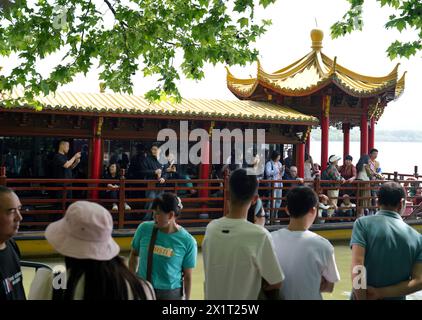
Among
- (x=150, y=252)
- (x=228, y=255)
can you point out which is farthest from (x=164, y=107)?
(x=228, y=255)

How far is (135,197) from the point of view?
34.6 feet

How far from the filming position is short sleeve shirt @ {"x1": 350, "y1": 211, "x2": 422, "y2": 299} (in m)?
3.40

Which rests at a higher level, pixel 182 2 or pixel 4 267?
pixel 182 2

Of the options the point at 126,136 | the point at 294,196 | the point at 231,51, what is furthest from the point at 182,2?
the point at 294,196

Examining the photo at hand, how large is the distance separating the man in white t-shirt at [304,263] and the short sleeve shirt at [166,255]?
3.40 ft

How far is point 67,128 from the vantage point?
407 inches

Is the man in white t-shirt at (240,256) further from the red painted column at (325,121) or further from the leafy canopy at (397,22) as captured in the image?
the red painted column at (325,121)

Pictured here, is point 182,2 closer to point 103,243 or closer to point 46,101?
point 46,101

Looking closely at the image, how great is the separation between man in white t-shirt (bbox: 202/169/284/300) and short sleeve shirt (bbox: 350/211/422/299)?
2.64 ft

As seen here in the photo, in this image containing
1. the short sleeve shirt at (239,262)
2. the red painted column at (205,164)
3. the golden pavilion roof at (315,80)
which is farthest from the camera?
the golden pavilion roof at (315,80)

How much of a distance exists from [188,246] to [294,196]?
114cm

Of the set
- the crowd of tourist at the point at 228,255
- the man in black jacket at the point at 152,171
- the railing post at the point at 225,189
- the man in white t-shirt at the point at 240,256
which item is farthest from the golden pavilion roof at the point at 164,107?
the man in white t-shirt at the point at 240,256

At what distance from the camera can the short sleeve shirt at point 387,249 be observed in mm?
3402

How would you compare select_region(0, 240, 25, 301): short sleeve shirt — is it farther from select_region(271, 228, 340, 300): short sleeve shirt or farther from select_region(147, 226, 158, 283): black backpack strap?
select_region(271, 228, 340, 300): short sleeve shirt
